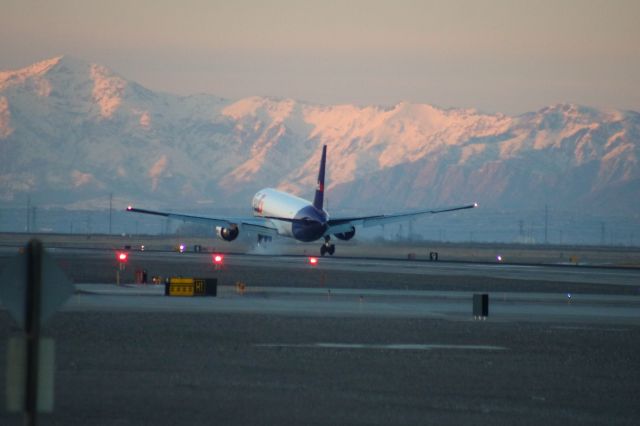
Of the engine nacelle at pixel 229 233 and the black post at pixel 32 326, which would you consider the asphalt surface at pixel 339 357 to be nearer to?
the black post at pixel 32 326

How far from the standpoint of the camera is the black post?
14.1m

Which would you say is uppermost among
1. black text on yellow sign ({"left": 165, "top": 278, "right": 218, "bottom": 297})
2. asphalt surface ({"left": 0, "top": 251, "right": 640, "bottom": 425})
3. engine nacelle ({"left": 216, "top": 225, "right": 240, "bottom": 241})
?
engine nacelle ({"left": 216, "top": 225, "right": 240, "bottom": 241})

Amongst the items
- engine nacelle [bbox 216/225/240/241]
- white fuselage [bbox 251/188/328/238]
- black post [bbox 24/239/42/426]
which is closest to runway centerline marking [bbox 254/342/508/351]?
black post [bbox 24/239/42/426]

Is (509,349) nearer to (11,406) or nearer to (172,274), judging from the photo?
(11,406)

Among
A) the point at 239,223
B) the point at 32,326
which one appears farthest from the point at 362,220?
the point at 32,326

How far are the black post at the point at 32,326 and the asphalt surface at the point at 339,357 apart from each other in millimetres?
5278

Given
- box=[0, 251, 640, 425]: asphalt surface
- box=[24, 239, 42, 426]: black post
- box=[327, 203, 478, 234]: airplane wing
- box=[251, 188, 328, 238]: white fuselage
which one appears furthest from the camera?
box=[327, 203, 478, 234]: airplane wing

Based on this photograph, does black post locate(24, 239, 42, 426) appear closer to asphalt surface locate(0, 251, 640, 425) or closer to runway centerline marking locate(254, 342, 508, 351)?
asphalt surface locate(0, 251, 640, 425)

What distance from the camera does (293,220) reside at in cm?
9875

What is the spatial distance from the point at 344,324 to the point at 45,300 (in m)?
22.5

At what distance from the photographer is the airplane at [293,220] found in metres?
98.2

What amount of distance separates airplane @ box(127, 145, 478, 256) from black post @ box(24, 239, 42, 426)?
81183 millimetres

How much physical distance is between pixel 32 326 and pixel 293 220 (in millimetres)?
84680

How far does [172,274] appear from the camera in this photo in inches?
2537
